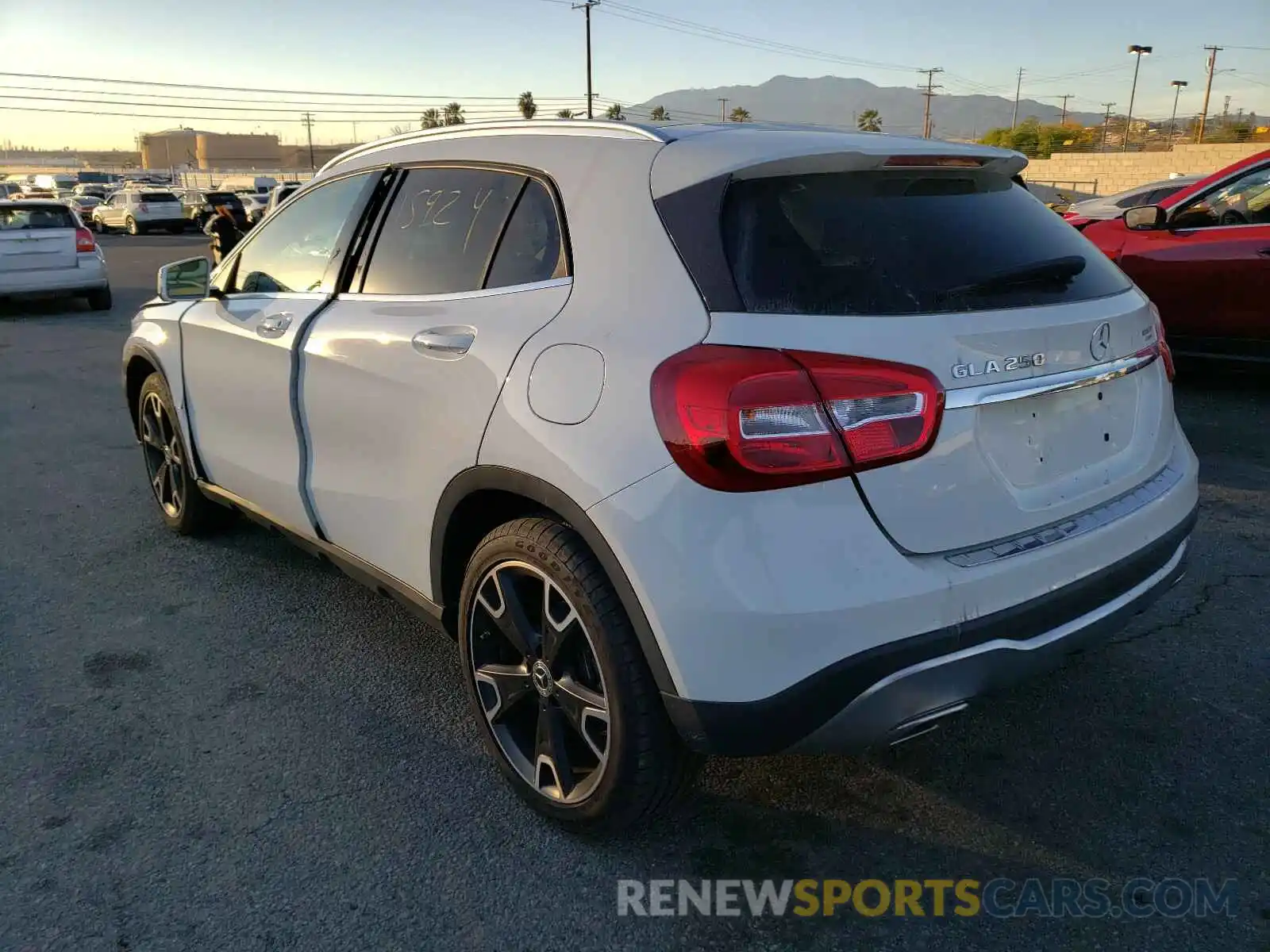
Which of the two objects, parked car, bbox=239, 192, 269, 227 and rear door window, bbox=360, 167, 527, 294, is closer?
rear door window, bbox=360, 167, 527, 294

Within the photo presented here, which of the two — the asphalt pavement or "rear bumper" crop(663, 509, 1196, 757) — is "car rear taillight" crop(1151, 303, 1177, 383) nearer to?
"rear bumper" crop(663, 509, 1196, 757)

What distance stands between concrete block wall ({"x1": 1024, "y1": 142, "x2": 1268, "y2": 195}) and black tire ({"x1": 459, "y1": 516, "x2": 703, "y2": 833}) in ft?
133

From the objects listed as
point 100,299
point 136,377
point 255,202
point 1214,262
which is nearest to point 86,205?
point 255,202

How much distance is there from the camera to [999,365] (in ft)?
7.02

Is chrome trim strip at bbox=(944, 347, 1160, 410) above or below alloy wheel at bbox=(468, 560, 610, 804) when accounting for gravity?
above

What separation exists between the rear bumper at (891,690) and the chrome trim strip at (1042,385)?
453 mm

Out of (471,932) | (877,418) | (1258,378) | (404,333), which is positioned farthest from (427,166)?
(1258,378)

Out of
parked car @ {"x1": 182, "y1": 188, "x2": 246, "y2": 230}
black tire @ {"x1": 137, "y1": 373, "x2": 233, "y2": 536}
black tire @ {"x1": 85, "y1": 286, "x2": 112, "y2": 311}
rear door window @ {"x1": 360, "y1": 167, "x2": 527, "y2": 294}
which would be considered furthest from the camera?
parked car @ {"x1": 182, "y1": 188, "x2": 246, "y2": 230}

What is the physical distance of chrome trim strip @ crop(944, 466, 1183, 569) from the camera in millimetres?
2115

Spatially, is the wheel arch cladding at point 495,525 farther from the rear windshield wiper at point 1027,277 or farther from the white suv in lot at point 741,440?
the rear windshield wiper at point 1027,277

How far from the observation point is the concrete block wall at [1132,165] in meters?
40.1

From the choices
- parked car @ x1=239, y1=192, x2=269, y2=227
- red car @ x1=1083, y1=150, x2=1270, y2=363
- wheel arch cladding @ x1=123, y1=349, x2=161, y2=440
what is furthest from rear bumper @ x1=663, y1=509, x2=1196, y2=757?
parked car @ x1=239, y1=192, x2=269, y2=227

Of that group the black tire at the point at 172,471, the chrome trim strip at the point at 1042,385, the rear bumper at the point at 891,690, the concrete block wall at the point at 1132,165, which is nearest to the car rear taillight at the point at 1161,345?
the chrome trim strip at the point at 1042,385

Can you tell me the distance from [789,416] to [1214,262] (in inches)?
244
